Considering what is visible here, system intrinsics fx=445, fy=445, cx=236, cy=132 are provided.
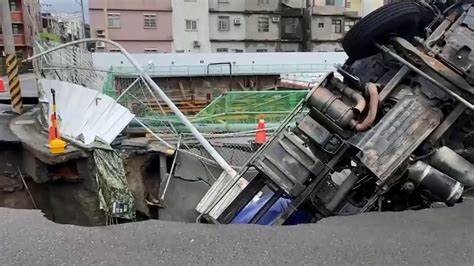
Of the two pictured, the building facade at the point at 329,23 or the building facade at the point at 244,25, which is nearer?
the building facade at the point at 244,25

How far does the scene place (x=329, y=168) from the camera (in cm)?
396

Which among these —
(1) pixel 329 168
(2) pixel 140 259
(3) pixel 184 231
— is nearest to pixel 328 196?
(1) pixel 329 168

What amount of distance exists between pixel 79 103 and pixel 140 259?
21.6 ft

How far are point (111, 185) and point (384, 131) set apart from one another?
4561 mm

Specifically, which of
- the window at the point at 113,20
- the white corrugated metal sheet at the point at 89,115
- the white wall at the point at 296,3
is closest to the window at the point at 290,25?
the white wall at the point at 296,3

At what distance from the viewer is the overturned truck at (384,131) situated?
11.6 feet

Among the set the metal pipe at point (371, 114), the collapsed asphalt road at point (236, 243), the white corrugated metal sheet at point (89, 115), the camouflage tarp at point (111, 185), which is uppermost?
the metal pipe at point (371, 114)

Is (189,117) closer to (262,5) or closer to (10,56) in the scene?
(10,56)

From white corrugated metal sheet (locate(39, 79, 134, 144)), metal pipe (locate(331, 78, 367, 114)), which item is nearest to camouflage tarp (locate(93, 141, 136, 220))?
white corrugated metal sheet (locate(39, 79, 134, 144))

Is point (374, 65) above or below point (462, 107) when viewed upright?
above

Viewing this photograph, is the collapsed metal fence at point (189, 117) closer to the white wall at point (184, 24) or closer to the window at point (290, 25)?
the white wall at point (184, 24)

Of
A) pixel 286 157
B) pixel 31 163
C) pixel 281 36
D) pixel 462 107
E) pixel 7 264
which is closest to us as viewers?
pixel 7 264

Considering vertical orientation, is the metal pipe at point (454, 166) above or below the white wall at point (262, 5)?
below

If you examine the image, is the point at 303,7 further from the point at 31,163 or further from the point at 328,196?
the point at 328,196
